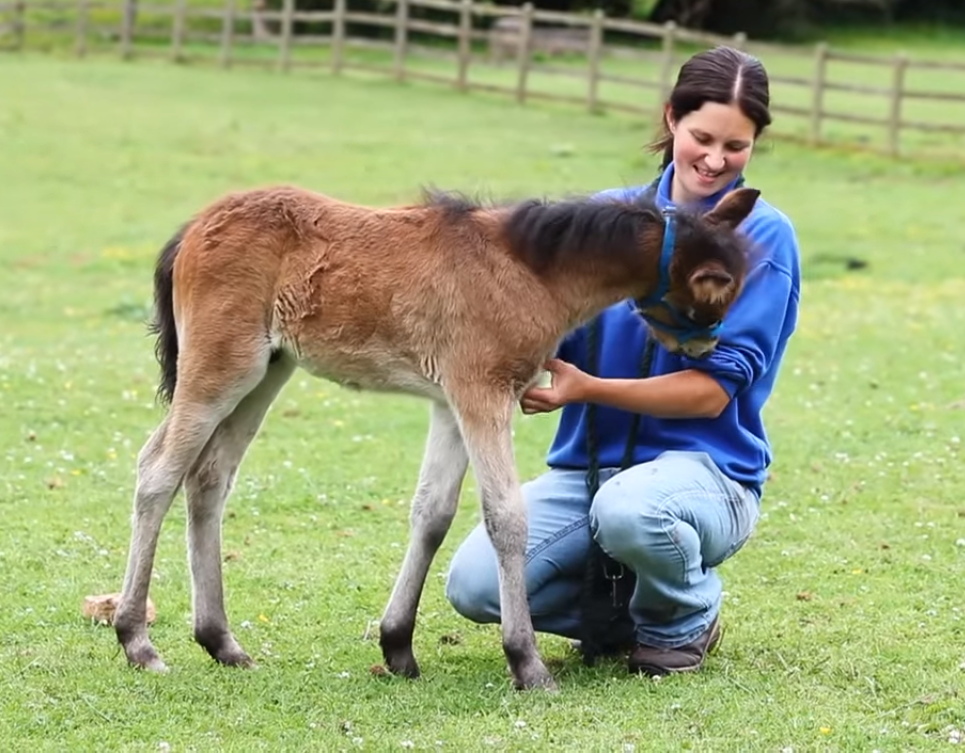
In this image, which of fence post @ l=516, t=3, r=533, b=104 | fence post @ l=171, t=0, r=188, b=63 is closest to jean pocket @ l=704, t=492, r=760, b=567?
fence post @ l=516, t=3, r=533, b=104

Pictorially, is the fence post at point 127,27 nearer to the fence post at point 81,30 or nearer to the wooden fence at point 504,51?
the wooden fence at point 504,51

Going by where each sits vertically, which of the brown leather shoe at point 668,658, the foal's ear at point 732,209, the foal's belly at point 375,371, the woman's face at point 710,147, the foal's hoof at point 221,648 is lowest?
the foal's hoof at point 221,648

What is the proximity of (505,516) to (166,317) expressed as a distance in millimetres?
1385

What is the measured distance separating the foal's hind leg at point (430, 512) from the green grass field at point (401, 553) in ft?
0.69

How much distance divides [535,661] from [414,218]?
4.77ft

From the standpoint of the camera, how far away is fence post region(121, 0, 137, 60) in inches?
1319

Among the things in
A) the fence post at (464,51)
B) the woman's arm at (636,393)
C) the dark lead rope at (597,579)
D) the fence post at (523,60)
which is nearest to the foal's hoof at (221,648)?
the dark lead rope at (597,579)

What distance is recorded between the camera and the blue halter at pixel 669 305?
493cm

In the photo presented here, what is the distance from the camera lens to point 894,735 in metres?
4.50

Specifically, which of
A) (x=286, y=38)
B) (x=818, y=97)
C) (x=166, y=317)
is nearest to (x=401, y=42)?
(x=286, y=38)

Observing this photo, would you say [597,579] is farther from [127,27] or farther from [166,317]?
[127,27]

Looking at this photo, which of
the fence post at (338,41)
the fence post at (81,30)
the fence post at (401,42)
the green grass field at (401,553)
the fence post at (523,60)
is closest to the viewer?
the green grass field at (401,553)

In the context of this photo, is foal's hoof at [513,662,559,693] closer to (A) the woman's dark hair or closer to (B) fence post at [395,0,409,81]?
(A) the woman's dark hair

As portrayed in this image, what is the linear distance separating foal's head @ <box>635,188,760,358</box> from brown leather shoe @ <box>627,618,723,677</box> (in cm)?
96
